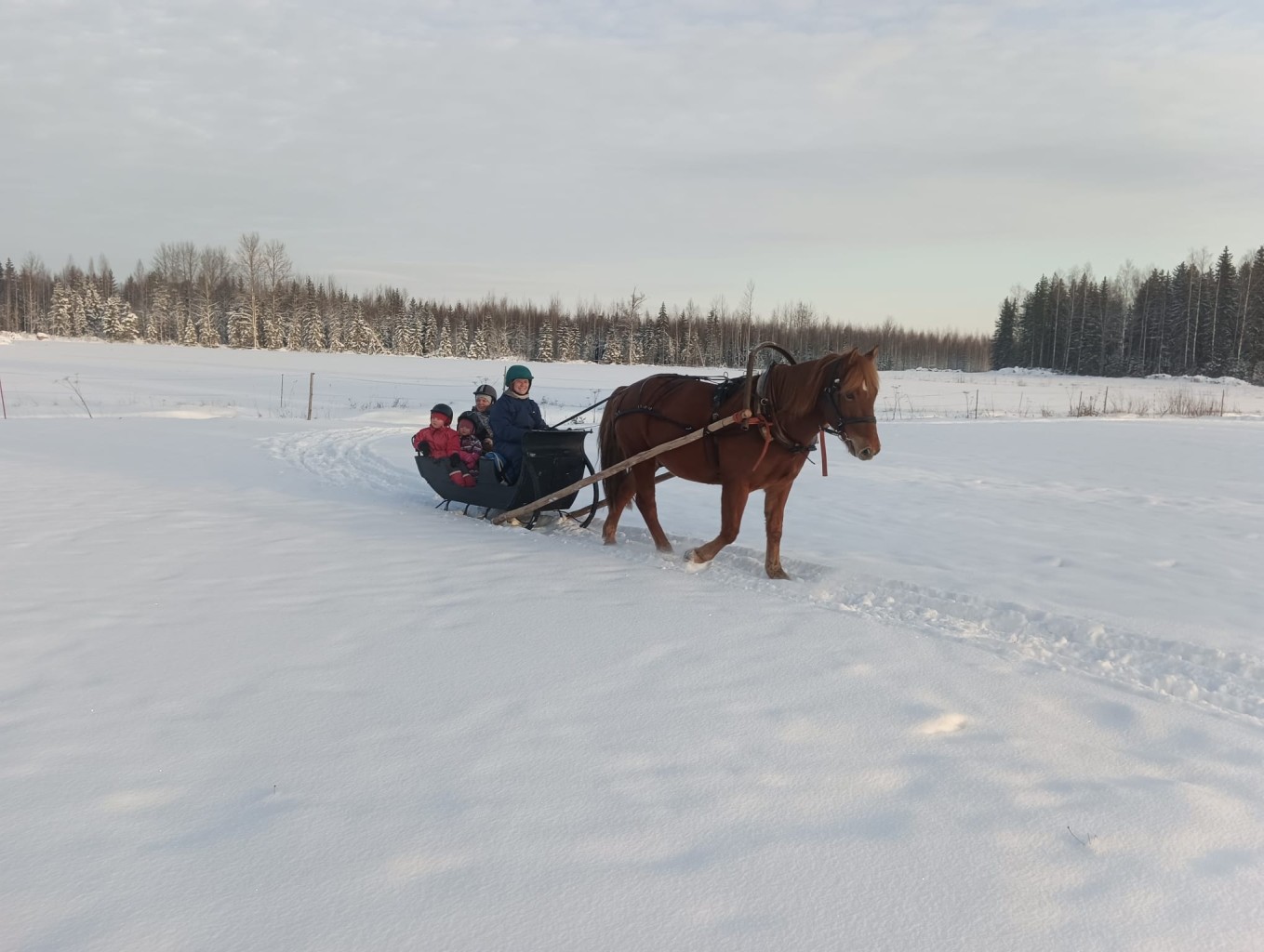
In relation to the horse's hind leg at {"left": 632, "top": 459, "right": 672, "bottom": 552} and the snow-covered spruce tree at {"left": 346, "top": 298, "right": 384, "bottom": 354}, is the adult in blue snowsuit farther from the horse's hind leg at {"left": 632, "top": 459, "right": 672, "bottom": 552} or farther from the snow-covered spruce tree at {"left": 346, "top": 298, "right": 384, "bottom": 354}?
the snow-covered spruce tree at {"left": 346, "top": 298, "right": 384, "bottom": 354}

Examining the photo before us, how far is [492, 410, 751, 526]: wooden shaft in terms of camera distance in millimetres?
5496

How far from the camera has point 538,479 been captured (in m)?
6.97

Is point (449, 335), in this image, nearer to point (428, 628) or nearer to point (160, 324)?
point (160, 324)

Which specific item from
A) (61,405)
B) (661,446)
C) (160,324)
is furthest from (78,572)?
(160,324)

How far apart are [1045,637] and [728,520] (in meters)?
2.14

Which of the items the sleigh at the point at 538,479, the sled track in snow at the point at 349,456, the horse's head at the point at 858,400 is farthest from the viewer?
the sled track in snow at the point at 349,456

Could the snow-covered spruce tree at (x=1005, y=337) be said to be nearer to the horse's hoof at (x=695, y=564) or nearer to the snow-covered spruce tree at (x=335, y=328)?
the snow-covered spruce tree at (x=335, y=328)

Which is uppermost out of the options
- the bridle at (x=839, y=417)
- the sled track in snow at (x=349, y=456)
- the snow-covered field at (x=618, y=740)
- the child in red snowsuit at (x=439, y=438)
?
the bridle at (x=839, y=417)

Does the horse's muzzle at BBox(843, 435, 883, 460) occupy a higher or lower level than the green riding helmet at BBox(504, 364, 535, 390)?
lower

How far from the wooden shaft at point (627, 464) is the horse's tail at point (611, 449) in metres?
0.14

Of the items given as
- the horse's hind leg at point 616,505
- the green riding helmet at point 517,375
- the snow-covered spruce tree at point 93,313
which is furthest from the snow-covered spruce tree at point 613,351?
the horse's hind leg at point 616,505

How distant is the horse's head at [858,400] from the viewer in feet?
16.1

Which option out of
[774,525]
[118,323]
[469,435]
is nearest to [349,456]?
[469,435]

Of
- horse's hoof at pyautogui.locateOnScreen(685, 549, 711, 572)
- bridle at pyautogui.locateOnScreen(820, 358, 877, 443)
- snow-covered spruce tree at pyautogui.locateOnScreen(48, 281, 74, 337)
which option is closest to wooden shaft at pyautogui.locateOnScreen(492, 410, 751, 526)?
bridle at pyautogui.locateOnScreen(820, 358, 877, 443)
